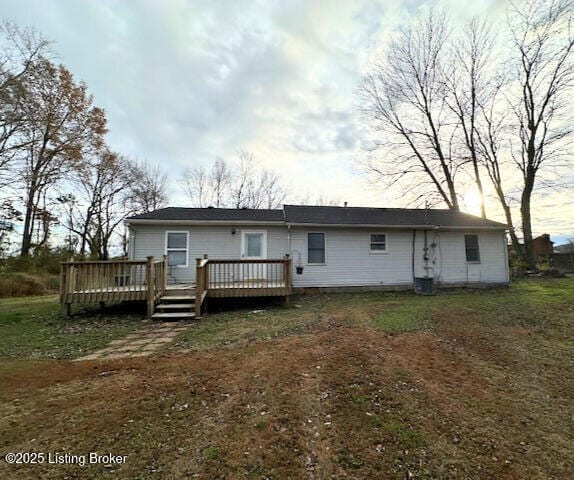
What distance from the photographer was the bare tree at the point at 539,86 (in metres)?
15.6

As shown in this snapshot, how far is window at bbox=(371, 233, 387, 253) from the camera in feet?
38.9

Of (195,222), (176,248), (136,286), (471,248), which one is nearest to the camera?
(136,286)

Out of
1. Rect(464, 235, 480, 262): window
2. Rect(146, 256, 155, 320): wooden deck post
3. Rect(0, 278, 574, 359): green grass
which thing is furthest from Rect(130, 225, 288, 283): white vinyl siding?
Rect(464, 235, 480, 262): window

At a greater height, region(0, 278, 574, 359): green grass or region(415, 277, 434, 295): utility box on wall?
region(415, 277, 434, 295): utility box on wall

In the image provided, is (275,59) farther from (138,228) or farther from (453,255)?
(453,255)

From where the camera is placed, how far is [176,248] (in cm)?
1061

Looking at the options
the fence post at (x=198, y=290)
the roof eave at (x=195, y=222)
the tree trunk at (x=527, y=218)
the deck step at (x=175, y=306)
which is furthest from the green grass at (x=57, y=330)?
the tree trunk at (x=527, y=218)

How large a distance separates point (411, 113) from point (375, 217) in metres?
13.0

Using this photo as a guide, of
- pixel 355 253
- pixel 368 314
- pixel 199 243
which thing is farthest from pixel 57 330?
pixel 355 253

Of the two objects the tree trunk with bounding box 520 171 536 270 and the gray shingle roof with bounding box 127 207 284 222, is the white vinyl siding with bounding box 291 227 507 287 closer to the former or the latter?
the gray shingle roof with bounding box 127 207 284 222

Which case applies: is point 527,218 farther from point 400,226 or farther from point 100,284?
point 100,284

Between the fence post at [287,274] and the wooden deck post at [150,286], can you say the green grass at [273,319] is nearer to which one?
the wooden deck post at [150,286]

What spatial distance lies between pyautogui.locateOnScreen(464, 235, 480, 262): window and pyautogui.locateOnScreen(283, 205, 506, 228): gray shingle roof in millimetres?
611

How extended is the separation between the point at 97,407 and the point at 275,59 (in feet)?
37.3
